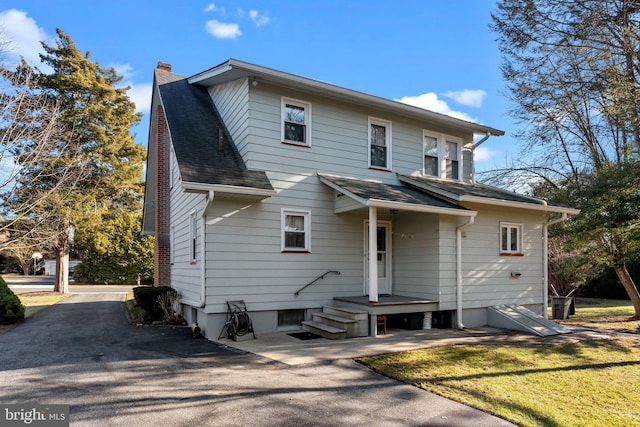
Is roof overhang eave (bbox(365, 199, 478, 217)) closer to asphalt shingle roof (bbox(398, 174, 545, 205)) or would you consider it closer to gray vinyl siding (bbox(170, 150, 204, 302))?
asphalt shingle roof (bbox(398, 174, 545, 205))

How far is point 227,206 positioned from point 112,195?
15923 millimetres

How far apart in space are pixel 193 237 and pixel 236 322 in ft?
9.58

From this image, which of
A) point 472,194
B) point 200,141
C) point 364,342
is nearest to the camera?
point 364,342

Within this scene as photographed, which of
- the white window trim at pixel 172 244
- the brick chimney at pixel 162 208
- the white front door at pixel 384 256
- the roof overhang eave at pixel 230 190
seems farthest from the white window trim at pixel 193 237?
the white front door at pixel 384 256

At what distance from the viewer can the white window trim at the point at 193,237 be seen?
10461 mm

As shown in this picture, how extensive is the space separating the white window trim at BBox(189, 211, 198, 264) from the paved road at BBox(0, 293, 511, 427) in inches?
107

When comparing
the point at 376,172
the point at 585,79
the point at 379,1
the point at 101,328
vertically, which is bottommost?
the point at 101,328

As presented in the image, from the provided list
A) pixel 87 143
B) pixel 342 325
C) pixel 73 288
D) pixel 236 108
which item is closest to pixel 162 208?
pixel 236 108

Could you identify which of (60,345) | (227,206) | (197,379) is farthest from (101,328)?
(197,379)

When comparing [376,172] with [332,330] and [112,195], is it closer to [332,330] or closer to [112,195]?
[332,330]

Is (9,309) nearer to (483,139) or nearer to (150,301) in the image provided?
(150,301)

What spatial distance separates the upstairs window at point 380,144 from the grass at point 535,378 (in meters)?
5.42

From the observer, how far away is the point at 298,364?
6.71m

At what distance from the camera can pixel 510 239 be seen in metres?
12.0
